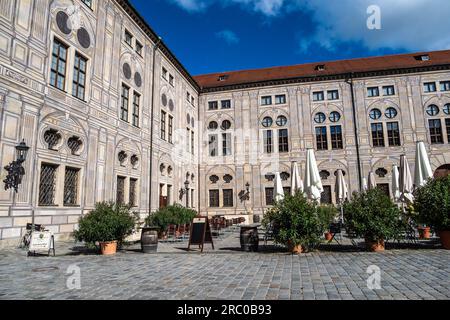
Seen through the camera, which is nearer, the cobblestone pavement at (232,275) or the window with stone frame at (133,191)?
the cobblestone pavement at (232,275)

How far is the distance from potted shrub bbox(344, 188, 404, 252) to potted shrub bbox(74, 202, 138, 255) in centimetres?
770

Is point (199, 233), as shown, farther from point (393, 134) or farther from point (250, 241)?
point (393, 134)

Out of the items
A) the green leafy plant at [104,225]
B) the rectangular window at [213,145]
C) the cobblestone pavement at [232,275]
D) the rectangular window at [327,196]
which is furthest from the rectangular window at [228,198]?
the cobblestone pavement at [232,275]

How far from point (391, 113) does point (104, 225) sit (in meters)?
29.0

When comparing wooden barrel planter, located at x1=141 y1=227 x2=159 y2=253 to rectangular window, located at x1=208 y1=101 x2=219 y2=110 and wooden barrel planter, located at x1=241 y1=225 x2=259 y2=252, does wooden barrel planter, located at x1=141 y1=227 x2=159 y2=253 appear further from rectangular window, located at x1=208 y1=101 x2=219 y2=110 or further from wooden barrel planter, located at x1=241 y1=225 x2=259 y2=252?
rectangular window, located at x1=208 y1=101 x2=219 y2=110

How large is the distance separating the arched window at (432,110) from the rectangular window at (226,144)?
1897 cm

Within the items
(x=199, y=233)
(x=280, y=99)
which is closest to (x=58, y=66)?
(x=199, y=233)

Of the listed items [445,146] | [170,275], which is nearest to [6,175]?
[170,275]

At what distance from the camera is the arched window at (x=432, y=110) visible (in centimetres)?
2989

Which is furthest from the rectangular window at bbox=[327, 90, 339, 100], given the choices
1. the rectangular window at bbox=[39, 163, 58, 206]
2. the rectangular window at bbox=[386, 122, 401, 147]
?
the rectangular window at bbox=[39, 163, 58, 206]

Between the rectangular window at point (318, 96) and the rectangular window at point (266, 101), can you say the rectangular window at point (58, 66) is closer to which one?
the rectangular window at point (266, 101)

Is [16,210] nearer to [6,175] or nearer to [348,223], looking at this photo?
[6,175]

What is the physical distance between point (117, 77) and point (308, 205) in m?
14.6

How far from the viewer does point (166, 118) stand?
26.2 metres
